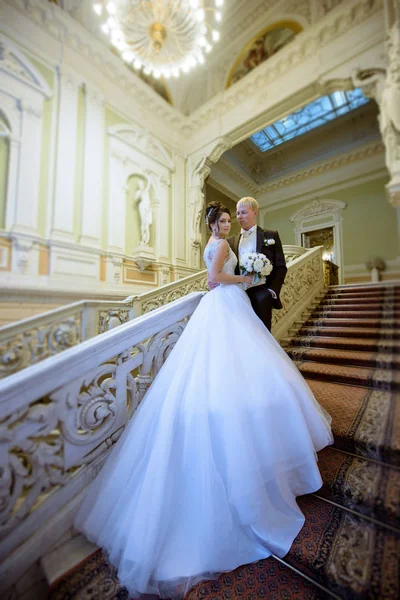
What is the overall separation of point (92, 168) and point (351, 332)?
19.1 ft

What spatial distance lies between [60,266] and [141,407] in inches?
168

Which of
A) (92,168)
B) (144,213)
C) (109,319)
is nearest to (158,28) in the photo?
(92,168)

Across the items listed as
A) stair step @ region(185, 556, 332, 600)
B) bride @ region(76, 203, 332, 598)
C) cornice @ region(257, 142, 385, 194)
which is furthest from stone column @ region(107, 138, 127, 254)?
cornice @ region(257, 142, 385, 194)

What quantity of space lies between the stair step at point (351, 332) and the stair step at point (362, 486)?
2.13 m

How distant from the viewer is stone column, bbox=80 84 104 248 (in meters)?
5.23

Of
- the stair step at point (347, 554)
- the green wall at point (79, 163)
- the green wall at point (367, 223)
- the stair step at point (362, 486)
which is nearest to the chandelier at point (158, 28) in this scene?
the green wall at point (79, 163)

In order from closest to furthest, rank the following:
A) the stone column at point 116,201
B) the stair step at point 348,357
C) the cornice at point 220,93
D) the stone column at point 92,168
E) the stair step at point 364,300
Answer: the stair step at point 348,357, the stair step at point 364,300, the cornice at point 220,93, the stone column at point 92,168, the stone column at point 116,201

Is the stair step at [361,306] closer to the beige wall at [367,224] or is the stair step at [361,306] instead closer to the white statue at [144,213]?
the white statue at [144,213]

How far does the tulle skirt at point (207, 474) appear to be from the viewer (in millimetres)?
989

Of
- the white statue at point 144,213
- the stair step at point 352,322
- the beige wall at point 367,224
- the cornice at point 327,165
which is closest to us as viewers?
the stair step at point 352,322

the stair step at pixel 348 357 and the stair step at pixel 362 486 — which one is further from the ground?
the stair step at pixel 348 357

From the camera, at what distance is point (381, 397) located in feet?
6.46

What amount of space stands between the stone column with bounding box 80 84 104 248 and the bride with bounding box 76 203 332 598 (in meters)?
4.75

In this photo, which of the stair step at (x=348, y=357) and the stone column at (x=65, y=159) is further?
the stone column at (x=65, y=159)
